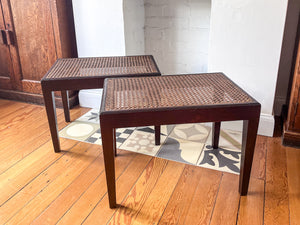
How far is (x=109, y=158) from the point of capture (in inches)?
48.1

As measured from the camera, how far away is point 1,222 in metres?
1.26

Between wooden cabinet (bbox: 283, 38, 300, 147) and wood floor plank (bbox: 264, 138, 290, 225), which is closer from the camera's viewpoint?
wood floor plank (bbox: 264, 138, 290, 225)

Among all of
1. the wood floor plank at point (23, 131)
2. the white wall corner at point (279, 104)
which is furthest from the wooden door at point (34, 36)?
the white wall corner at point (279, 104)

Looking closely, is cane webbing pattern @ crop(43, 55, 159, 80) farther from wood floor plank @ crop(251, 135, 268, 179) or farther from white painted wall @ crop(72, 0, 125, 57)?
wood floor plank @ crop(251, 135, 268, 179)

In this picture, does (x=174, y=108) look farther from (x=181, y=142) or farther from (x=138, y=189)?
(x=181, y=142)

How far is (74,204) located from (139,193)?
31 centimetres

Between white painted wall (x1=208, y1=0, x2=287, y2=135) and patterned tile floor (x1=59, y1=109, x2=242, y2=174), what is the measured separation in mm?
291

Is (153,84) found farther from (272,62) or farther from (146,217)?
(272,62)

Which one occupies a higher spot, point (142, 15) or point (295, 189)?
point (142, 15)

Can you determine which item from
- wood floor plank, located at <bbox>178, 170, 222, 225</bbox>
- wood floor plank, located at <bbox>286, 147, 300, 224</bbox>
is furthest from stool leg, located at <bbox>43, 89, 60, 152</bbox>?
wood floor plank, located at <bbox>286, 147, 300, 224</bbox>

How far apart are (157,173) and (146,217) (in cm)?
32

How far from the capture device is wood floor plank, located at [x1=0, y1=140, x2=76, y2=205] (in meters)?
1.47

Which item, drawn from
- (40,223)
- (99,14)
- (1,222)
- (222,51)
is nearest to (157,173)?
(40,223)

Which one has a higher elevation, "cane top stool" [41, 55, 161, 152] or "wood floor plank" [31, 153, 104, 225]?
"cane top stool" [41, 55, 161, 152]
